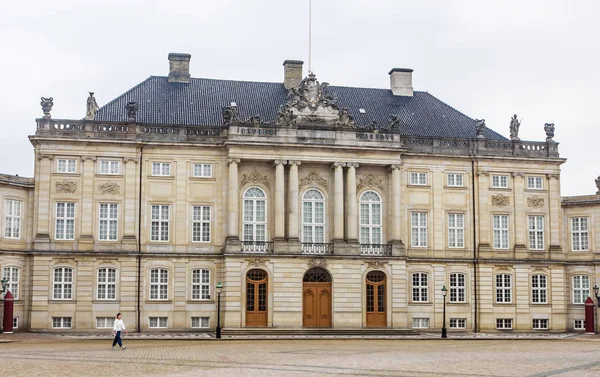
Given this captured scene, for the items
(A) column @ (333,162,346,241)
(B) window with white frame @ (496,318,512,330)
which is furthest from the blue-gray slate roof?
(B) window with white frame @ (496,318,512,330)

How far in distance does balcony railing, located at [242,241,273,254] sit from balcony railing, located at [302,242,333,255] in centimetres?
209

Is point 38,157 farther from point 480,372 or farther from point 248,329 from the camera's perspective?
point 480,372

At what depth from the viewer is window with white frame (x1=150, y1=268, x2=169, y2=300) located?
5366 cm

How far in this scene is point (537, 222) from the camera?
58688 mm

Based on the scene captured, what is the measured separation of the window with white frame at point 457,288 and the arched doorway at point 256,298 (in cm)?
1208

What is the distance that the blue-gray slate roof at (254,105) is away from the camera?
57031 mm

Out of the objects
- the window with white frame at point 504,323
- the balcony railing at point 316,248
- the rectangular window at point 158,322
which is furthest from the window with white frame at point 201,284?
the window with white frame at point 504,323

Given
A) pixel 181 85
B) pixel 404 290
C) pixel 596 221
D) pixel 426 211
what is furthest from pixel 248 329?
pixel 596 221

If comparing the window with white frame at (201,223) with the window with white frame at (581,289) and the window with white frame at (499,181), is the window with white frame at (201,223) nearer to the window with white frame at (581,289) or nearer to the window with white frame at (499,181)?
the window with white frame at (499,181)

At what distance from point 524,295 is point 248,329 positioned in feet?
59.5

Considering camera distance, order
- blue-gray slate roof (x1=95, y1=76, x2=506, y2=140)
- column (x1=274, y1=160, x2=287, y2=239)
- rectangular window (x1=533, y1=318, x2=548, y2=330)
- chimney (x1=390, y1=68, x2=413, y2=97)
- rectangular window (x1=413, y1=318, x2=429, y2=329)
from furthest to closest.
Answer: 1. chimney (x1=390, y1=68, x2=413, y2=97)
2. rectangular window (x1=533, y1=318, x2=548, y2=330)
3. blue-gray slate roof (x1=95, y1=76, x2=506, y2=140)
4. rectangular window (x1=413, y1=318, x2=429, y2=329)
5. column (x1=274, y1=160, x2=287, y2=239)

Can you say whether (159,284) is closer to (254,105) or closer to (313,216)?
(313,216)

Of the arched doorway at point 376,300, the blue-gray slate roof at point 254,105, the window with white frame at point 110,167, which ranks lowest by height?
the arched doorway at point 376,300

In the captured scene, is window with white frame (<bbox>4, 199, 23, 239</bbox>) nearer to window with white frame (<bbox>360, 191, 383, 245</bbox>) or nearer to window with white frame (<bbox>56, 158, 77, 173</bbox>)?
window with white frame (<bbox>56, 158, 77, 173</bbox>)
